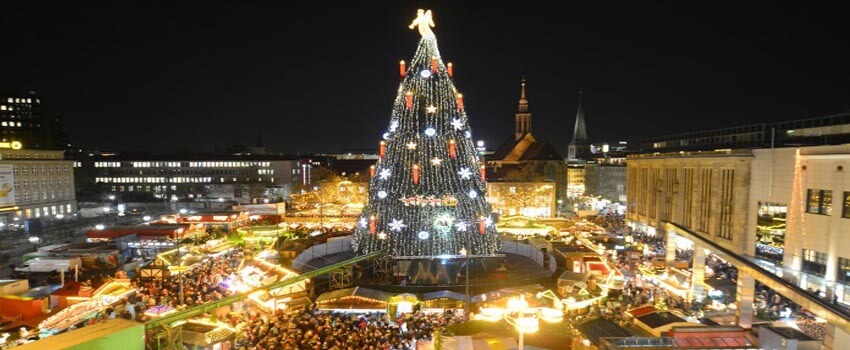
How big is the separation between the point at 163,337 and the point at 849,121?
3222cm

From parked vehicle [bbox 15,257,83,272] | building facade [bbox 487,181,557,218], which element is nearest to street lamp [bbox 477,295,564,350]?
parked vehicle [bbox 15,257,83,272]

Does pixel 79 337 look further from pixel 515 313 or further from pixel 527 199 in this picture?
pixel 527 199

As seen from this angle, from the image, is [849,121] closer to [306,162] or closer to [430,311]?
[430,311]

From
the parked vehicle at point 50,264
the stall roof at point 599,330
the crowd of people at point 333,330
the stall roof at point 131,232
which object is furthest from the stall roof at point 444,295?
the stall roof at point 131,232

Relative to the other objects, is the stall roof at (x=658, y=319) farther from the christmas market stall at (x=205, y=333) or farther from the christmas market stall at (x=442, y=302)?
the christmas market stall at (x=205, y=333)

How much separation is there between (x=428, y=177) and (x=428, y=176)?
5 centimetres

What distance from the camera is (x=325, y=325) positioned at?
57.8ft

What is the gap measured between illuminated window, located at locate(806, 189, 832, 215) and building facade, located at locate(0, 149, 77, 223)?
65.8m

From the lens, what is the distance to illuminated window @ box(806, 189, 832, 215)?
2231cm

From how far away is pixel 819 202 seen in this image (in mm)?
23031

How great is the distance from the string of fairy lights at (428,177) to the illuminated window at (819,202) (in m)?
15.7

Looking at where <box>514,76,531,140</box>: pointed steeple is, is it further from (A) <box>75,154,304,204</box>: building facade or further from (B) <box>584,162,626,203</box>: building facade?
(A) <box>75,154,304,204</box>: building facade

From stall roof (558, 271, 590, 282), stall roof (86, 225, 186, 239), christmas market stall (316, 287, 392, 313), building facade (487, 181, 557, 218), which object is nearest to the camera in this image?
christmas market stall (316, 287, 392, 313)

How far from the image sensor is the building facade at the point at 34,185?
51469mm
